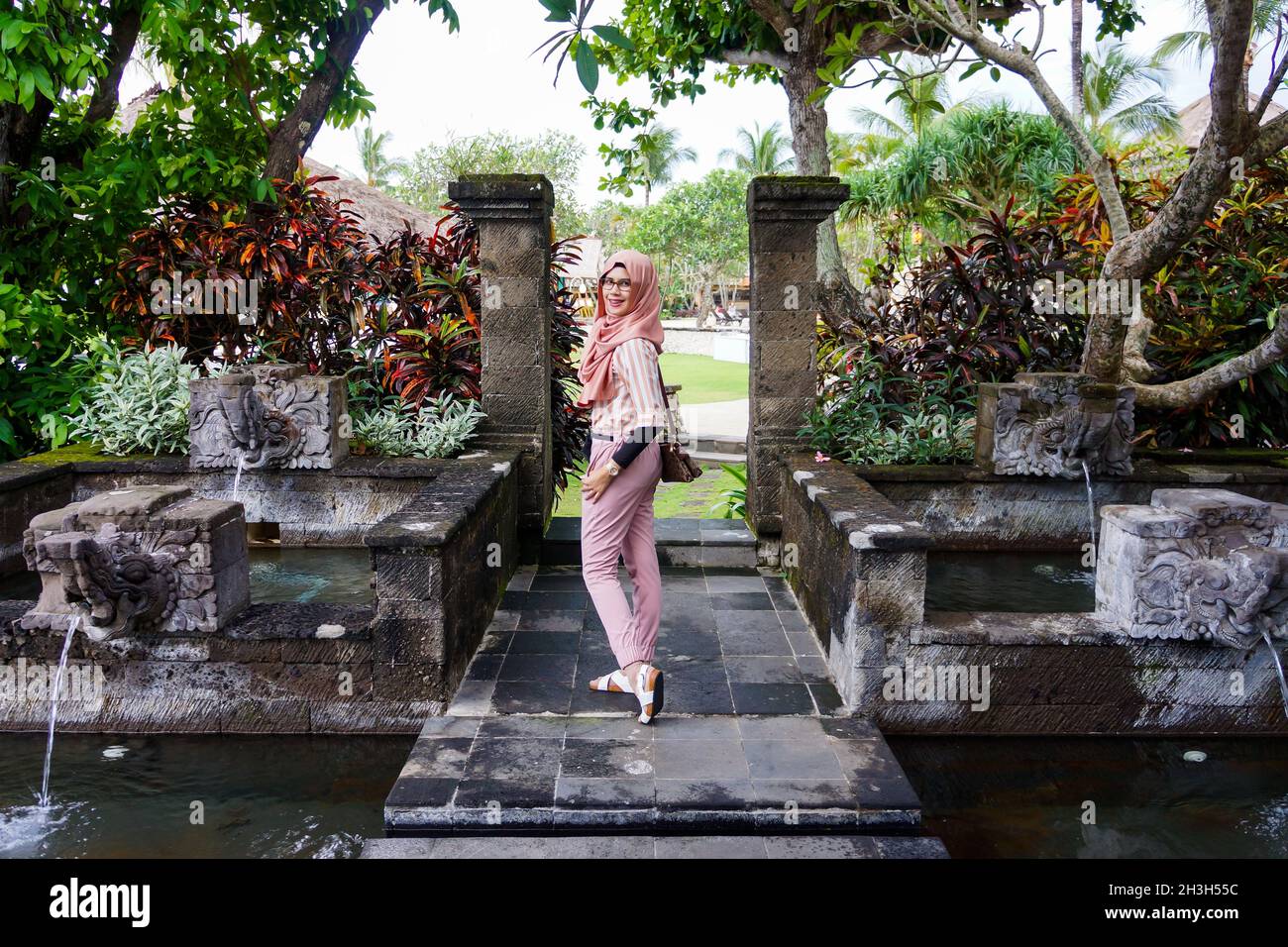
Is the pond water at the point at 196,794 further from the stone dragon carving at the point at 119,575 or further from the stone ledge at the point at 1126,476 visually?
the stone ledge at the point at 1126,476

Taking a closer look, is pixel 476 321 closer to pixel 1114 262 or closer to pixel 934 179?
pixel 1114 262

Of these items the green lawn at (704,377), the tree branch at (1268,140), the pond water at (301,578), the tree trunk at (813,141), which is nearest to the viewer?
the pond water at (301,578)

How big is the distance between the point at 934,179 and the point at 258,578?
1674 cm

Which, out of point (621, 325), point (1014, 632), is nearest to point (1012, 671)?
point (1014, 632)

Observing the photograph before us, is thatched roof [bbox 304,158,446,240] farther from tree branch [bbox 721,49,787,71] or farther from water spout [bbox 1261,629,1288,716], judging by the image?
water spout [bbox 1261,629,1288,716]

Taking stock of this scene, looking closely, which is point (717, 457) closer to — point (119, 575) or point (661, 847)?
point (119, 575)

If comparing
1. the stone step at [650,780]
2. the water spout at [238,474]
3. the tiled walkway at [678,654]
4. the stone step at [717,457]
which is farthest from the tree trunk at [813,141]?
the stone step at [650,780]

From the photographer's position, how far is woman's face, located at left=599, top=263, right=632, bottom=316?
3738 mm

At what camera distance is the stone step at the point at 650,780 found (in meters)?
3.23

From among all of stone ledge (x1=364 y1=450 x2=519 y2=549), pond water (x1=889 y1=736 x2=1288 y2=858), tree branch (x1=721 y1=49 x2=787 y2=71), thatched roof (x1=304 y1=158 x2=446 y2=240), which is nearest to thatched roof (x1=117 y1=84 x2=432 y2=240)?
thatched roof (x1=304 y1=158 x2=446 y2=240)

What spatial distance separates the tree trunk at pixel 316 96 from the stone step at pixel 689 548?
15.2 ft

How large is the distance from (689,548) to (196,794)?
324cm

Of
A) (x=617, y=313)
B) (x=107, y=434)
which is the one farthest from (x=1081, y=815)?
(x=107, y=434)

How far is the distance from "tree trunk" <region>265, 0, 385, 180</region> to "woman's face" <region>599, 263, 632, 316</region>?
5.96 meters
